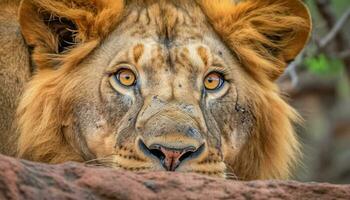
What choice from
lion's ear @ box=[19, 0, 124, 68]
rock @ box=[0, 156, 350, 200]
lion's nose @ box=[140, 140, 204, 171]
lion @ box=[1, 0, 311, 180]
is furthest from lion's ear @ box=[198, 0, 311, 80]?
rock @ box=[0, 156, 350, 200]

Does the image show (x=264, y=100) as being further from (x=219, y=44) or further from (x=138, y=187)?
(x=138, y=187)

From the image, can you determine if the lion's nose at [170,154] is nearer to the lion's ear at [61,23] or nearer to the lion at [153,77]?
the lion at [153,77]

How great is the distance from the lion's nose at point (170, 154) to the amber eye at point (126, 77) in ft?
2.36

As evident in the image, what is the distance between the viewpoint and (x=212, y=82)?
576cm

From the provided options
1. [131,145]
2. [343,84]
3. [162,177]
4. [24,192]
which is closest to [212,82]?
[131,145]

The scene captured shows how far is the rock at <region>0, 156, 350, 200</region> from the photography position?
3.75 metres

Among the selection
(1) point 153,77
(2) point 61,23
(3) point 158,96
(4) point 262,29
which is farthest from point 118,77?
(4) point 262,29

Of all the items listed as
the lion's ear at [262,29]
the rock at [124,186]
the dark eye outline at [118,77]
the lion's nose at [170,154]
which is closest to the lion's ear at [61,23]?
the dark eye outline at [118,77]

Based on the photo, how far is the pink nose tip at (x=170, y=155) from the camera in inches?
191

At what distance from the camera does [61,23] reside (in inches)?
232

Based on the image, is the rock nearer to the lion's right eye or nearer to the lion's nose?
the lion's nose

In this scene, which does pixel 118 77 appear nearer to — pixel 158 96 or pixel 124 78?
pixel 124 78

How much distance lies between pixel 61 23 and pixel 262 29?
4.29 feet

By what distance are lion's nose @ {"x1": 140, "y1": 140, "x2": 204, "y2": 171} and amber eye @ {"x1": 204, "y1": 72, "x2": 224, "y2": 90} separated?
2.59 ft
